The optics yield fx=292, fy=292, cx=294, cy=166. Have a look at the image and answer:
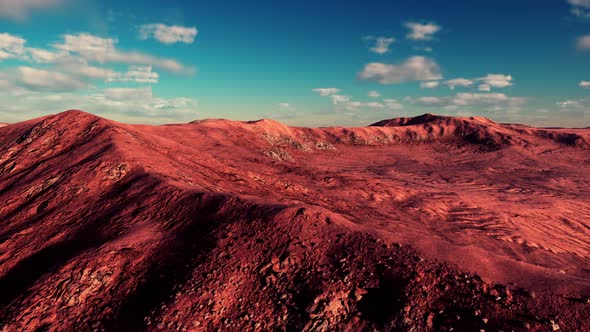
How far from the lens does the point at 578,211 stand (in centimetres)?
1930

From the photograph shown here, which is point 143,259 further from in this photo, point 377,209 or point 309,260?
point 377,209

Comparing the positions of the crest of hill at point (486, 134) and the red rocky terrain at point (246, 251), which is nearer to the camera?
the red rocky terrain at point (246, 251)

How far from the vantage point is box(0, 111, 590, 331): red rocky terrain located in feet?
20.5

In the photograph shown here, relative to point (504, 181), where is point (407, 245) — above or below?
above

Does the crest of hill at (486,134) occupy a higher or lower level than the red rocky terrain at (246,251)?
higher

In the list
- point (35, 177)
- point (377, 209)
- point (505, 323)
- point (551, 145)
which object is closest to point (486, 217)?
point (377, 209)

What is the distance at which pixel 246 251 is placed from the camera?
8.20m

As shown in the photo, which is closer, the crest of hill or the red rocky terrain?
the red rocky terrain

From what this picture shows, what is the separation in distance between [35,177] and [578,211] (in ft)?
105

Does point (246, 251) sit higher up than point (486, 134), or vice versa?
point (486, 134)

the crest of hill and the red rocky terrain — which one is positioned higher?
the crest of hill

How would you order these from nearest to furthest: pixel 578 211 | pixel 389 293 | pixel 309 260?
pixel 389 293 → pixel 309 260 → pixel 578 211

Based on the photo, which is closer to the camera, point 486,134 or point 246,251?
point 246,251

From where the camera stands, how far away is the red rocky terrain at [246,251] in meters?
6.26
